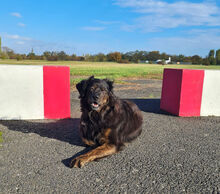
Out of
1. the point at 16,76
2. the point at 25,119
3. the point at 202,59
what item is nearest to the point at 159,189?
the point at 25,119

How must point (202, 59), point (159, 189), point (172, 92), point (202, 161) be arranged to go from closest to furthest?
point (159, 189), point (202, 161), point (172, 92), point (202, 59)

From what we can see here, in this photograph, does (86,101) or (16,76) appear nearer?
(86,101)

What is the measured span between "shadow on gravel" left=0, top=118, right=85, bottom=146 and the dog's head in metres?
0.89

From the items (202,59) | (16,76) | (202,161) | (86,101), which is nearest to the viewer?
(202,161)

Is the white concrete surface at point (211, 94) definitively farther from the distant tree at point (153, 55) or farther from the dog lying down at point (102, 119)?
the distant tree at point (153, 55)

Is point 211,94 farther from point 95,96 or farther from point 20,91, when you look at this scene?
point 20,91

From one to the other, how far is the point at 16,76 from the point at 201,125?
507 centimetres

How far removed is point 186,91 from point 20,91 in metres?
4.69

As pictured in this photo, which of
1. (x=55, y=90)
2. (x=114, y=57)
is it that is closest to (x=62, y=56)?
(x=114, y=57)

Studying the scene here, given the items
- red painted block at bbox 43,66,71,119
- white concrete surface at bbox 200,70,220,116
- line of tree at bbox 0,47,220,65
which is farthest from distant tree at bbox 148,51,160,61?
red painted block at bbox 43,66,71,119

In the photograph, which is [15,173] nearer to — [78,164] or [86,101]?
[78,164]

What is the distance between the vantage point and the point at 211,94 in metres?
6.49

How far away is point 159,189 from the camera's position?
263cm

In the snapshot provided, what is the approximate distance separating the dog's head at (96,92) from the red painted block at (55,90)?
5.51 feet
